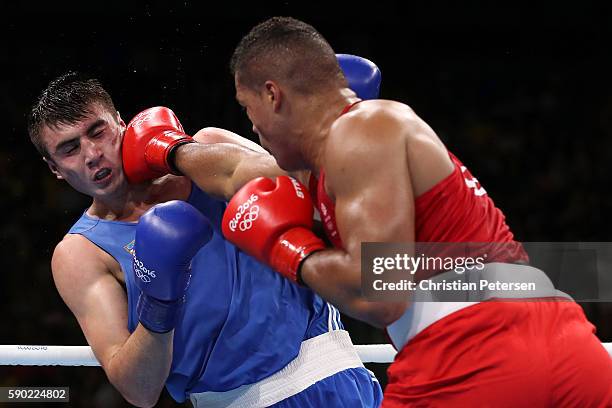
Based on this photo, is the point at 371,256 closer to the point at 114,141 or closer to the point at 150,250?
the point at 150,250

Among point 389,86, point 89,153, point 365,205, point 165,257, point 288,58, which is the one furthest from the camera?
point 389,86

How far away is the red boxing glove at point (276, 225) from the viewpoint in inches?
75.6

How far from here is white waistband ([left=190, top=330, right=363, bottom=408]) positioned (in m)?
2.46

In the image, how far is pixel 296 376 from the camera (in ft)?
8.16

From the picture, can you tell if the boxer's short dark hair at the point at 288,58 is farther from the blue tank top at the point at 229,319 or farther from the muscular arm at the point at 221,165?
the blue tank top at the point at 229,319

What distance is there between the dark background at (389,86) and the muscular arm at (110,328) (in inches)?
111

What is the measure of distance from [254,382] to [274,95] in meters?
0.93

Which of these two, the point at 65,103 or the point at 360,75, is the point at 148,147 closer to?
the point at 65,103

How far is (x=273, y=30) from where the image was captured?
2.06m

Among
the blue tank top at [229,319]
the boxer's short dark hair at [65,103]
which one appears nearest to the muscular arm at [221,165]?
the blue tank top at [229,319]

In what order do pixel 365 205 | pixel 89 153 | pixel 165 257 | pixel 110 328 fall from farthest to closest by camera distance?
pixel 89 153 → pixel 110 328 → pixel 165 257 → pixel 365 205

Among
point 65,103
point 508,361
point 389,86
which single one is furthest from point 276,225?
point 389,86

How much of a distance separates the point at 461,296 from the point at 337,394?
30.1 inches

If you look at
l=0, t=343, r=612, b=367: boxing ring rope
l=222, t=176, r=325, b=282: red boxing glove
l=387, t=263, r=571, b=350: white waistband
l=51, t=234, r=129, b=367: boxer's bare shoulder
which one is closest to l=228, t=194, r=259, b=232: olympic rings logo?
l=222, t=176, r=325, b=282: red boxing glove
